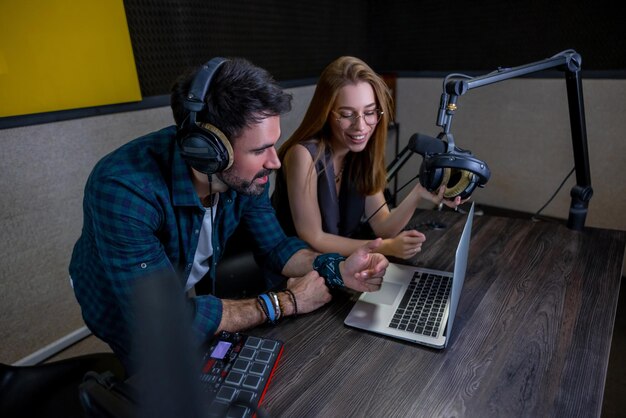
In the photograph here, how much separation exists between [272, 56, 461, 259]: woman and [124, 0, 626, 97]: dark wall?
75 centimetres

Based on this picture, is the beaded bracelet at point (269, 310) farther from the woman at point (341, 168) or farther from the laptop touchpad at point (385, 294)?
the woman at point (341, 168)

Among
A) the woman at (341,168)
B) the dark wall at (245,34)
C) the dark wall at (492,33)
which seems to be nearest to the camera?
the woman at (341,168)

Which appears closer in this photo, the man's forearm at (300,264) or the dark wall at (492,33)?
the man's forearm at (300,264)

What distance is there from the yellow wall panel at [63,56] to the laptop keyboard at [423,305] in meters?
1.31

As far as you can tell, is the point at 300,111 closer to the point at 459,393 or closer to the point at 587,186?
the point at 587,186

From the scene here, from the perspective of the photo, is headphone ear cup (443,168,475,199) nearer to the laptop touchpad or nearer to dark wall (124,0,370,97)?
the laptop touchpad

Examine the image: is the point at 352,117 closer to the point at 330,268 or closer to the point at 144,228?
the point at 330,268

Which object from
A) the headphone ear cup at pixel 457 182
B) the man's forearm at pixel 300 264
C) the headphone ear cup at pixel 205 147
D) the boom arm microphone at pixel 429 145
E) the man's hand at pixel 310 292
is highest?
the headphone ear cup at pixel 205 147

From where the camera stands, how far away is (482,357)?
2.27 feet

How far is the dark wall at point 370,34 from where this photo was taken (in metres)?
1.59

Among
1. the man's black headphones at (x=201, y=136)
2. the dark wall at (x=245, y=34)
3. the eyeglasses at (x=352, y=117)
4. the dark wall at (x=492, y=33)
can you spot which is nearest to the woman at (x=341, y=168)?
the eyeglasses at (x=352, y=117)

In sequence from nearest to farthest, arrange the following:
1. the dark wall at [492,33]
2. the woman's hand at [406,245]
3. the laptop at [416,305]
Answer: the laptop at [416,305], the woman's hand at [406,245], the dark wall at [492,33]

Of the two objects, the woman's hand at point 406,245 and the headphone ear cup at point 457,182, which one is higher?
the headphone ear cup at point 457,182

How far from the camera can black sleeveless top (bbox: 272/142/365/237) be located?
1290 millimetres
